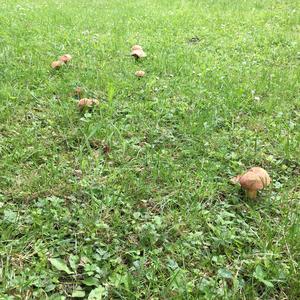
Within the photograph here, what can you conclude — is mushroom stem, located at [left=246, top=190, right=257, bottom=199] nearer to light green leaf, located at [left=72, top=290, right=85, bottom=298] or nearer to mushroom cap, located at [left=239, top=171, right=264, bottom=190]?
mushroom cap, located at [left=239, top=171, right=264, bottom=190]

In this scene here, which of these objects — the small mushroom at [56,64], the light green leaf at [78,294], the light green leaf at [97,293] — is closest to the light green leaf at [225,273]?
the light green leaf at [97,293]

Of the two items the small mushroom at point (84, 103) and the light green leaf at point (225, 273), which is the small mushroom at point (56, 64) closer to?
the small mushroom at point (84, 103)

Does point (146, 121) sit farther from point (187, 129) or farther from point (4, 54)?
point (4, 54)

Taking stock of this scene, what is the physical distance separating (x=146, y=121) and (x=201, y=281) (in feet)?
6.37

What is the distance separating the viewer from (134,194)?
286 centimetres

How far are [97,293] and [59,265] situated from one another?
0.99ft

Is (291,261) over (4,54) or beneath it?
over

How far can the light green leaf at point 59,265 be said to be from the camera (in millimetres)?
2232

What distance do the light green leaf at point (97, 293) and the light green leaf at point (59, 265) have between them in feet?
0.65

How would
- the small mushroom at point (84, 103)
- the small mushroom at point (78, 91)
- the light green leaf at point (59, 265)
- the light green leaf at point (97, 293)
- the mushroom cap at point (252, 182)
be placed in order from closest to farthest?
the light green leaf at point (97, 293) < the light green leaf at point (59, 265) < the mushroom cap at point (252, 182) < the small mushroom at point (84, 103) < the small mushroom at point (78, 91)

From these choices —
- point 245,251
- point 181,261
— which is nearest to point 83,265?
point 181,261

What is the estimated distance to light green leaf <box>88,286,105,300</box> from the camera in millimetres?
2080

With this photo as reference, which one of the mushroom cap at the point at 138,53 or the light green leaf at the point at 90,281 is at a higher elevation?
the light green leaf at the point at 90,281

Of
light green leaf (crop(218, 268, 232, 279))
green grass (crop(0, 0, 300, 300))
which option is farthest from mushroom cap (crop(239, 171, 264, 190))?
light green leaf (crop(218, 268, 232, 279))
